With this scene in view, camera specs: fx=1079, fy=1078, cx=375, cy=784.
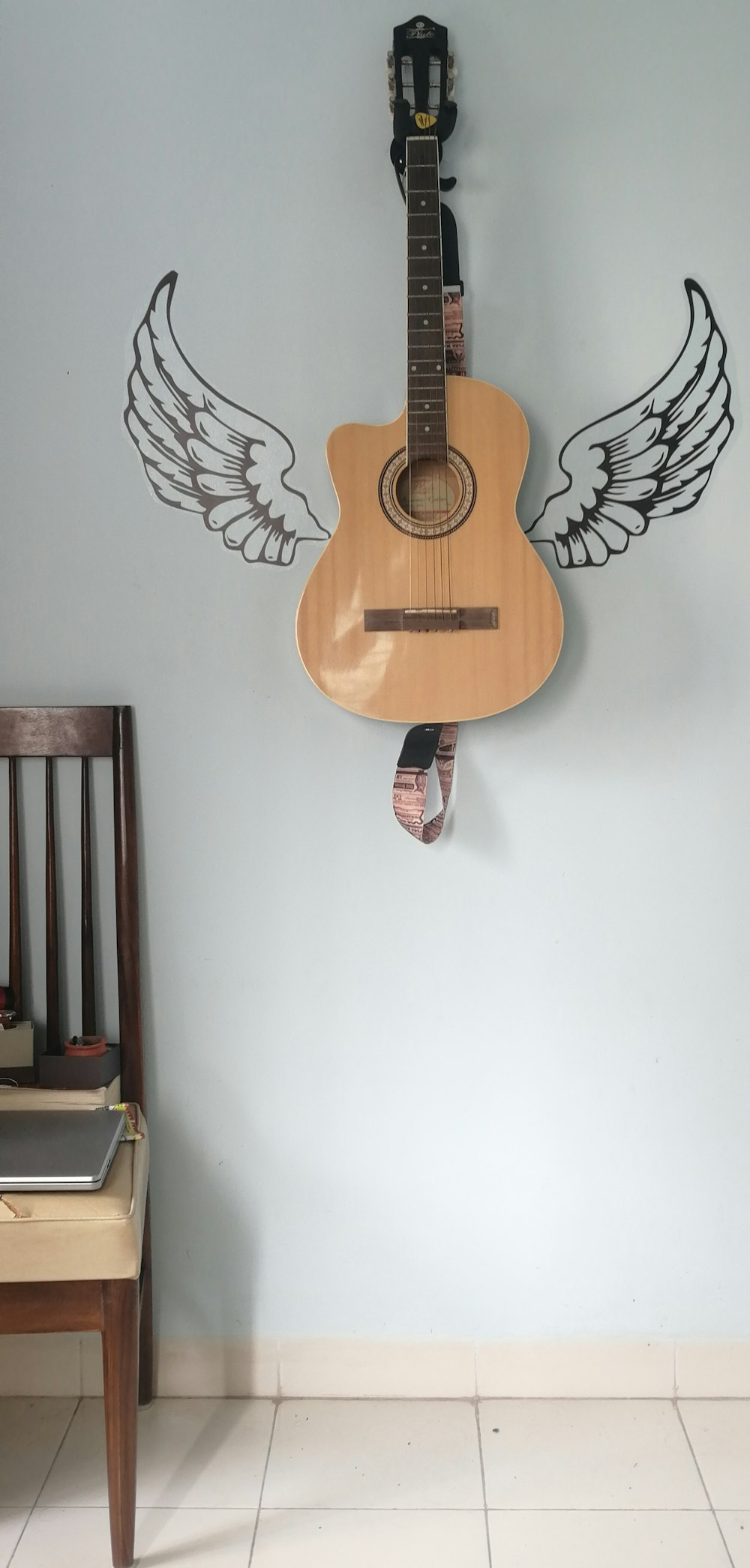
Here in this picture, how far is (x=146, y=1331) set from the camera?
1732mm

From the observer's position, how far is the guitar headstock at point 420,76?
157 centimetres

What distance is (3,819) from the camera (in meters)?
1.73

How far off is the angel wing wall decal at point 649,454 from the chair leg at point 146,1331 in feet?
4.19

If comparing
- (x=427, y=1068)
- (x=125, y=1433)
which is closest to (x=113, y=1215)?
(x=125, y=1433)

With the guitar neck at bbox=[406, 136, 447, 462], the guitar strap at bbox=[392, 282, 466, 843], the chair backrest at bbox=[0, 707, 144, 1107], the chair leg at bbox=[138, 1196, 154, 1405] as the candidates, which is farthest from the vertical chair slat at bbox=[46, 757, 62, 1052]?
the guitar neck at bbox=[406, 136, 447, 462]

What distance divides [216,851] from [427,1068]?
492 millimetres

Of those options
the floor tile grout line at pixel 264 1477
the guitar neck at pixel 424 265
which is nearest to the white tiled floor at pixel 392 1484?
the floor tile grout line at pixel 264 1477

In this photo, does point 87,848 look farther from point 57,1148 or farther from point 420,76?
point 420,76

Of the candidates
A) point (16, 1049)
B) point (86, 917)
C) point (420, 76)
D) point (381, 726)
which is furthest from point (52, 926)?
point (420, 76)

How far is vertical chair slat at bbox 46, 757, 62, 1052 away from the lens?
1683mm

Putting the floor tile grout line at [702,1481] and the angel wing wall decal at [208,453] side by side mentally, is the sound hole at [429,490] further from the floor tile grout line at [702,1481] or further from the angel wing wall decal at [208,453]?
the floor tile grout line at [702,1481]

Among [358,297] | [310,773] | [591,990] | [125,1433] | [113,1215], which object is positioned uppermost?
[358,297]

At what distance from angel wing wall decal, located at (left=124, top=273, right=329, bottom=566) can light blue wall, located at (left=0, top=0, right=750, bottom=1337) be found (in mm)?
27

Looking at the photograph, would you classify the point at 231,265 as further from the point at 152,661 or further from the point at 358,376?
the point at 152,661
